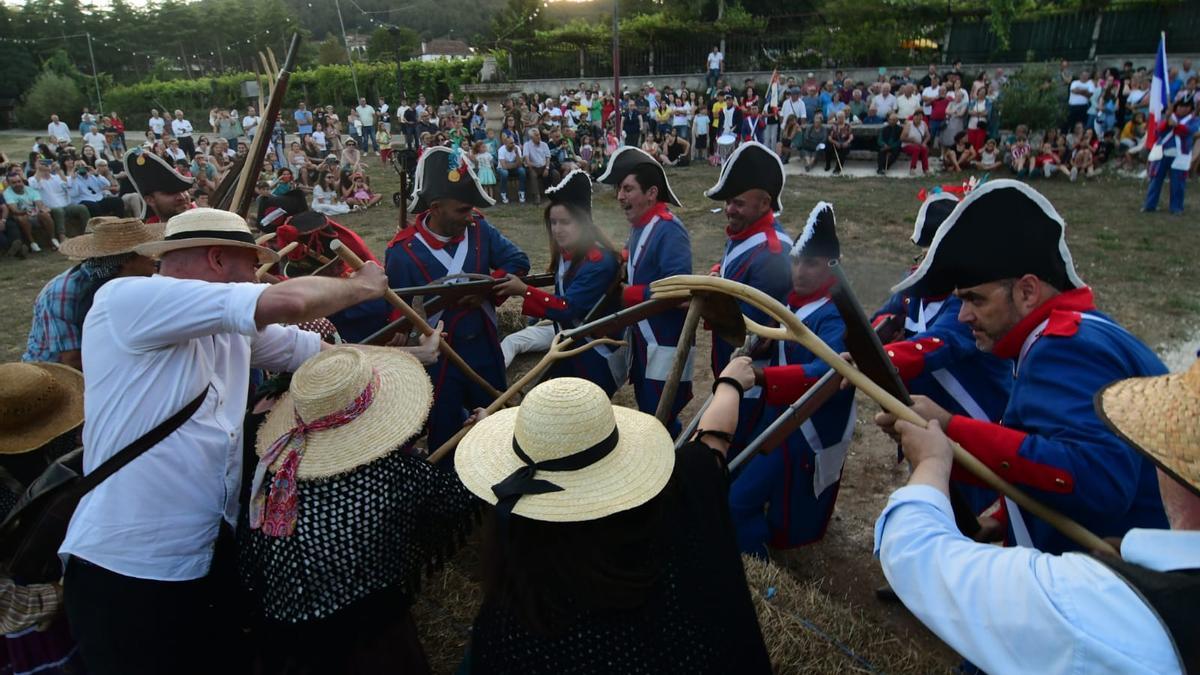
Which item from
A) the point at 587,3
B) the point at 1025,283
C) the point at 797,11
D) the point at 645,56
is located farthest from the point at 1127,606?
the point at 587,3

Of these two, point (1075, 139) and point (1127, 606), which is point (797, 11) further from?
point (1127, 606)

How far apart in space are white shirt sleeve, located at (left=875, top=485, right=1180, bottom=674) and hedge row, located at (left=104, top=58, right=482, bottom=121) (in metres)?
35.3

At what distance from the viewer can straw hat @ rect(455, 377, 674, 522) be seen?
5.28 feet

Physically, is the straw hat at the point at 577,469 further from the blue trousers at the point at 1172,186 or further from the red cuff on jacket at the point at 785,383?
the blue trousers at the point at 1172,186

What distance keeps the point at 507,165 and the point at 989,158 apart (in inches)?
494

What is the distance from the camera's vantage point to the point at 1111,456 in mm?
1907

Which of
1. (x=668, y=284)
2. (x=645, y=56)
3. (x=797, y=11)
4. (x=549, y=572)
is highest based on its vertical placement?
(x=797, y=11)

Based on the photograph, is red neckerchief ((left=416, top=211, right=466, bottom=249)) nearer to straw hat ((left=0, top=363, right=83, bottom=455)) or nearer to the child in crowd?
straw hat ((left=0, top=363, right=83, bottom=455))

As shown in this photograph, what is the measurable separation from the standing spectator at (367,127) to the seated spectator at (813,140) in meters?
17.0

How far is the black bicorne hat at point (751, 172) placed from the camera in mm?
4086

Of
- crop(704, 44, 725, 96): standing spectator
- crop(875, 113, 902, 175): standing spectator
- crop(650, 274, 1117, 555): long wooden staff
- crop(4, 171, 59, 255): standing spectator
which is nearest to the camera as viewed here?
crop(650, 274, 1117, 555): long wooden staff

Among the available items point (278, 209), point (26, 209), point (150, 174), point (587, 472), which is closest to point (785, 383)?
point (587, 472)

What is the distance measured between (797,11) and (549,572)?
36.8 metres

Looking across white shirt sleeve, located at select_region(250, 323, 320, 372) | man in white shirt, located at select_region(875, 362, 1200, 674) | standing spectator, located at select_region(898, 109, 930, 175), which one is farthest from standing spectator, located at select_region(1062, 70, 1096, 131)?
white shirt sleeve, located at select_region(250, 323, 320, 372)
